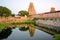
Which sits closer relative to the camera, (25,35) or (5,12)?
(25,35)

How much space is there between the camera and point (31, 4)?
70.0m

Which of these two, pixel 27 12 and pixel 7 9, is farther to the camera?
pixel 27 12

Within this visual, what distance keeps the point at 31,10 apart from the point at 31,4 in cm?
507

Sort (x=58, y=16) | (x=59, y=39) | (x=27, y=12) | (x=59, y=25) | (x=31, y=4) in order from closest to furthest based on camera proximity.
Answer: (x=59, y=39)
(x=59, y=25)
(x=58, y=16)
(x=27, y=12)
(x=31, y=4)

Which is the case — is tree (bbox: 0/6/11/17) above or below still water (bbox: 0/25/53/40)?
above

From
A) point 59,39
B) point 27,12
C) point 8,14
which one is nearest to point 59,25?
point 59,39

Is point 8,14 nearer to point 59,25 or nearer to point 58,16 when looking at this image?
point 58,16

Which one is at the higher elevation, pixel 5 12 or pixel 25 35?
pixel 5 12

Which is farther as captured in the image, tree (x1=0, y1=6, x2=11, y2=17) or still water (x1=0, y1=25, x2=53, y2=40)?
tree (x1=0, y1=6, x2=11, y2=17)

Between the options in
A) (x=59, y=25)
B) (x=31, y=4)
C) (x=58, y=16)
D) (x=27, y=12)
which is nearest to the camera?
(x=59, y=25)

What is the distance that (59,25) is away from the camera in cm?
1648

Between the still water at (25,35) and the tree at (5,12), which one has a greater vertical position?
the tree at (5,12)

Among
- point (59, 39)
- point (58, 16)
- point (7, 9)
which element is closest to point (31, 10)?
point (7, 9)

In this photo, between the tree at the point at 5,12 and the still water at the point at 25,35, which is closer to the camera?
the still water at the point at 25,35
